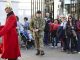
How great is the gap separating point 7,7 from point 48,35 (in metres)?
9.62

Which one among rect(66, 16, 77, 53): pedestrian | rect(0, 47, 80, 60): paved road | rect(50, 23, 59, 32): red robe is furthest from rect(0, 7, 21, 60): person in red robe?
rect(50, 23, 59, 32): red robe

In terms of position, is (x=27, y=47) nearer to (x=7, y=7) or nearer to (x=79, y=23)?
(x=79, y=23)

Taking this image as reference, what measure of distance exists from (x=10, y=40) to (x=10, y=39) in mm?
28

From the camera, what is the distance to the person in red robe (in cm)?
1074

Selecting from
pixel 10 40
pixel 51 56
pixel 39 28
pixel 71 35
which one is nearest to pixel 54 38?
pixel 71 35

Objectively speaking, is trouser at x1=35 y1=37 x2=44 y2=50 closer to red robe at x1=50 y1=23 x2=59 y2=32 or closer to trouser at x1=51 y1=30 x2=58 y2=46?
trouser at x1=51 y1=30 x2=58 y2=46

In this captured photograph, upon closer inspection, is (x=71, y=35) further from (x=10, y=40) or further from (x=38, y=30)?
(x=10, y=40)

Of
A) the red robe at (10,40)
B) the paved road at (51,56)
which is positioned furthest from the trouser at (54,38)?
the red robe at (10,40)

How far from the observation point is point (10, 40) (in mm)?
10914

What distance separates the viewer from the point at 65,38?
1778 cm

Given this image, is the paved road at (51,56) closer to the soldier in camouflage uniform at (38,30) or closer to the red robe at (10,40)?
the soldier in camouflage uniform at (38,30)

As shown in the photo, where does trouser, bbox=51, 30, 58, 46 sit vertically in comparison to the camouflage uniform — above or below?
below

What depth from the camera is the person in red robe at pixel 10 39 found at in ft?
35.2

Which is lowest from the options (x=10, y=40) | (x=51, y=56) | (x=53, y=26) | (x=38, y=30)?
(x=51, y=56)
